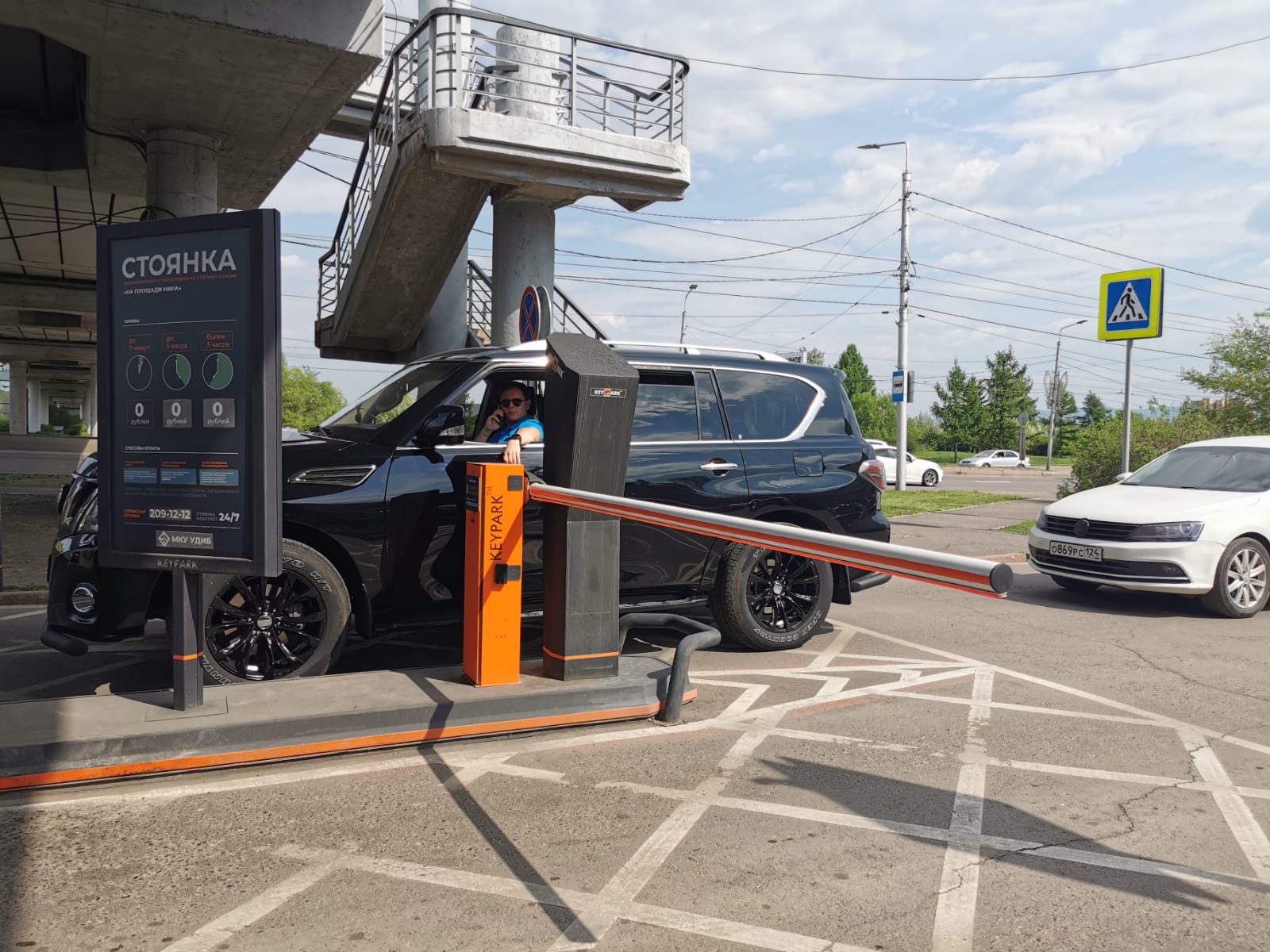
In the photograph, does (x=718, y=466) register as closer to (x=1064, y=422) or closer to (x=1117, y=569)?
(x=1117, y=569)

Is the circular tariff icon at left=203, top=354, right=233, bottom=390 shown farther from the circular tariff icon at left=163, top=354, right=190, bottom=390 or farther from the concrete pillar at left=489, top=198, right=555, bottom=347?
the concrete pillar at left=489, top=198, right=555, bottom=347

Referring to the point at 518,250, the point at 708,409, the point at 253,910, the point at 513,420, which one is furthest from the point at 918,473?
the point at 253,910

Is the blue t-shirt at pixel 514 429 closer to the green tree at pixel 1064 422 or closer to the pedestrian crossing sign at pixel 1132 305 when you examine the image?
the pedestrian crossing sign at pixel 1132 305

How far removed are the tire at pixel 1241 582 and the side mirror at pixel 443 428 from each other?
6686 mm

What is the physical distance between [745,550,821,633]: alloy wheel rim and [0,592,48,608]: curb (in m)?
6.00

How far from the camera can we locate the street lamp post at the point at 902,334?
26567 millimetres

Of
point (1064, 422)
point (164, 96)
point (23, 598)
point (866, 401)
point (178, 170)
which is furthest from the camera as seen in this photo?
point (1064, 422)

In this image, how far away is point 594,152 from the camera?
12.4 m

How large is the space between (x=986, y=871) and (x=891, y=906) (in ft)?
1.55

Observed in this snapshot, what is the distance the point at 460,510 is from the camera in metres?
5.48

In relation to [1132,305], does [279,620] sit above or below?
below

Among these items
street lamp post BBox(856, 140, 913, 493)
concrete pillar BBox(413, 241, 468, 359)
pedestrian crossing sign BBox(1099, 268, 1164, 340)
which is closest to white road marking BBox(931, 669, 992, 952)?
pedestrian crossing sign BBox(1099, 268, 1164, 340)

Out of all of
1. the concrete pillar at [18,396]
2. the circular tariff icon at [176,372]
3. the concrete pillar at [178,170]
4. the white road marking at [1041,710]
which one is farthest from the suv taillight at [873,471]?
the concrete pillar at [18,396]

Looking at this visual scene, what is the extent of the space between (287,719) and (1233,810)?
4.02 m
